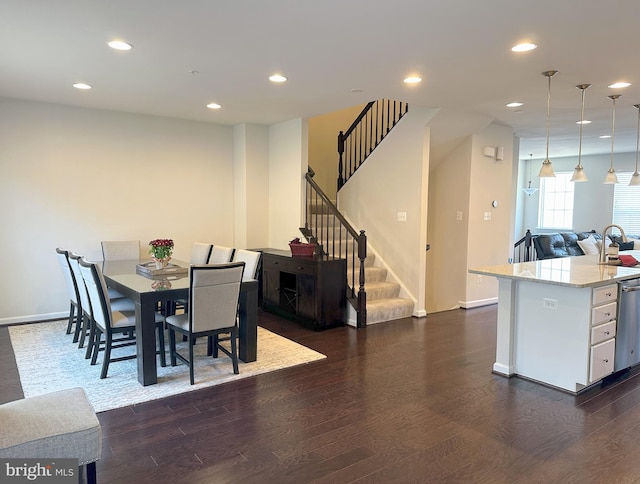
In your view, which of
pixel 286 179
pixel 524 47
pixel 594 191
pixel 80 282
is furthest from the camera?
pixel 594 191

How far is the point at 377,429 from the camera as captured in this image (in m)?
2.94

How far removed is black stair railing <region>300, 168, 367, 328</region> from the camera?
214 inches

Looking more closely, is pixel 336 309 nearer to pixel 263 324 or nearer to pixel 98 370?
pixel 263 324

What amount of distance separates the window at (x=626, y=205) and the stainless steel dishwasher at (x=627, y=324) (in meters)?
7.20

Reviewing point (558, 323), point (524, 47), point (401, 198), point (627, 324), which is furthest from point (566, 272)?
point (401, 198)

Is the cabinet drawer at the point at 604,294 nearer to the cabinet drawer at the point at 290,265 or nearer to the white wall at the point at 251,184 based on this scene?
the cabinet drawer at the point at 290,265

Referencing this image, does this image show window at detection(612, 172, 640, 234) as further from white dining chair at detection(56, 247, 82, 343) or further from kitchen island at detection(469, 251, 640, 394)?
white dining chair at detection(56, 247, 82, 343)

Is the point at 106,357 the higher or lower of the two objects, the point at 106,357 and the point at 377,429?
the higher

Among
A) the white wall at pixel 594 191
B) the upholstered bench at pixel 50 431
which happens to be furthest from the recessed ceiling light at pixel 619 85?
the white wall at pixel 594 191

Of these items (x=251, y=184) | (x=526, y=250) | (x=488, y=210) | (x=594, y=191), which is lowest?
(x=526, y=250)

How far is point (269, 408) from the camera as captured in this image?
323 centimetres

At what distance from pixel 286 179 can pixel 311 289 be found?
1.98 meters

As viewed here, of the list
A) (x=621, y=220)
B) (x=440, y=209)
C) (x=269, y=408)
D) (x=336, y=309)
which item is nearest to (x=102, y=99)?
(x=336, y=309)

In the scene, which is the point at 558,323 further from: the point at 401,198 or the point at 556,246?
the point at 556,246
